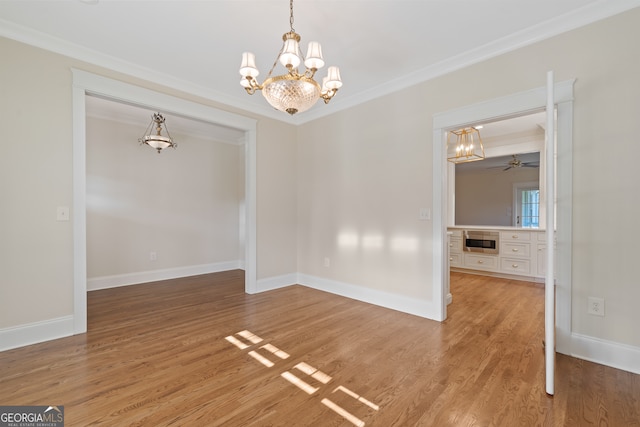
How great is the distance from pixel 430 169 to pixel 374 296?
1783 millimetres

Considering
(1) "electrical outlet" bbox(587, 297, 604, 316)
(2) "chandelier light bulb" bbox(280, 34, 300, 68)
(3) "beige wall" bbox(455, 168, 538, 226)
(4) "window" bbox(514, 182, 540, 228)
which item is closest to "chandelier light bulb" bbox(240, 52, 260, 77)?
(2) "chandelier light bulb" bbox(280, 34, 300, 68)

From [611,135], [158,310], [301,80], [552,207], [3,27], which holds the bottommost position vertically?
[158,310]

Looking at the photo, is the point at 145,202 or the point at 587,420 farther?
the point at 145,202

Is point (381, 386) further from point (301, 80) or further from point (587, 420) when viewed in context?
point (301, 80)

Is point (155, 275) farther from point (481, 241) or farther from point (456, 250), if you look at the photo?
point (481, 241)

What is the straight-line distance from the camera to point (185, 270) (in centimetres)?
530

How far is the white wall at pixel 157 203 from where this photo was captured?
4422 mm

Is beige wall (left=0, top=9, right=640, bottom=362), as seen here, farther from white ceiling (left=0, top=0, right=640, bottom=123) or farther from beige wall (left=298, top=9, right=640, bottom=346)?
white ceiling (left=0, top=0, right=640, bottom=123)

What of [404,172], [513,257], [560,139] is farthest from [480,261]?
[560,139]

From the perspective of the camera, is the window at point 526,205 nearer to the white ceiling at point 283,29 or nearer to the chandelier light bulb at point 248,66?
the white ceiling at point 283,29

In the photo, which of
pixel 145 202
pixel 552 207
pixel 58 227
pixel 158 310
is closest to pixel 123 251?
pixel 145 202

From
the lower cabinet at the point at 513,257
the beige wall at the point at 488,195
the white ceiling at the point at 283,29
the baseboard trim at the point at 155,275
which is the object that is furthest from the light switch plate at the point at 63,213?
the beige wall at the point at 488,195

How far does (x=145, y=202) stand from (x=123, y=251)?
35.6 inches

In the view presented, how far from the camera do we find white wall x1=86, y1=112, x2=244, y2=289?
442 cm
